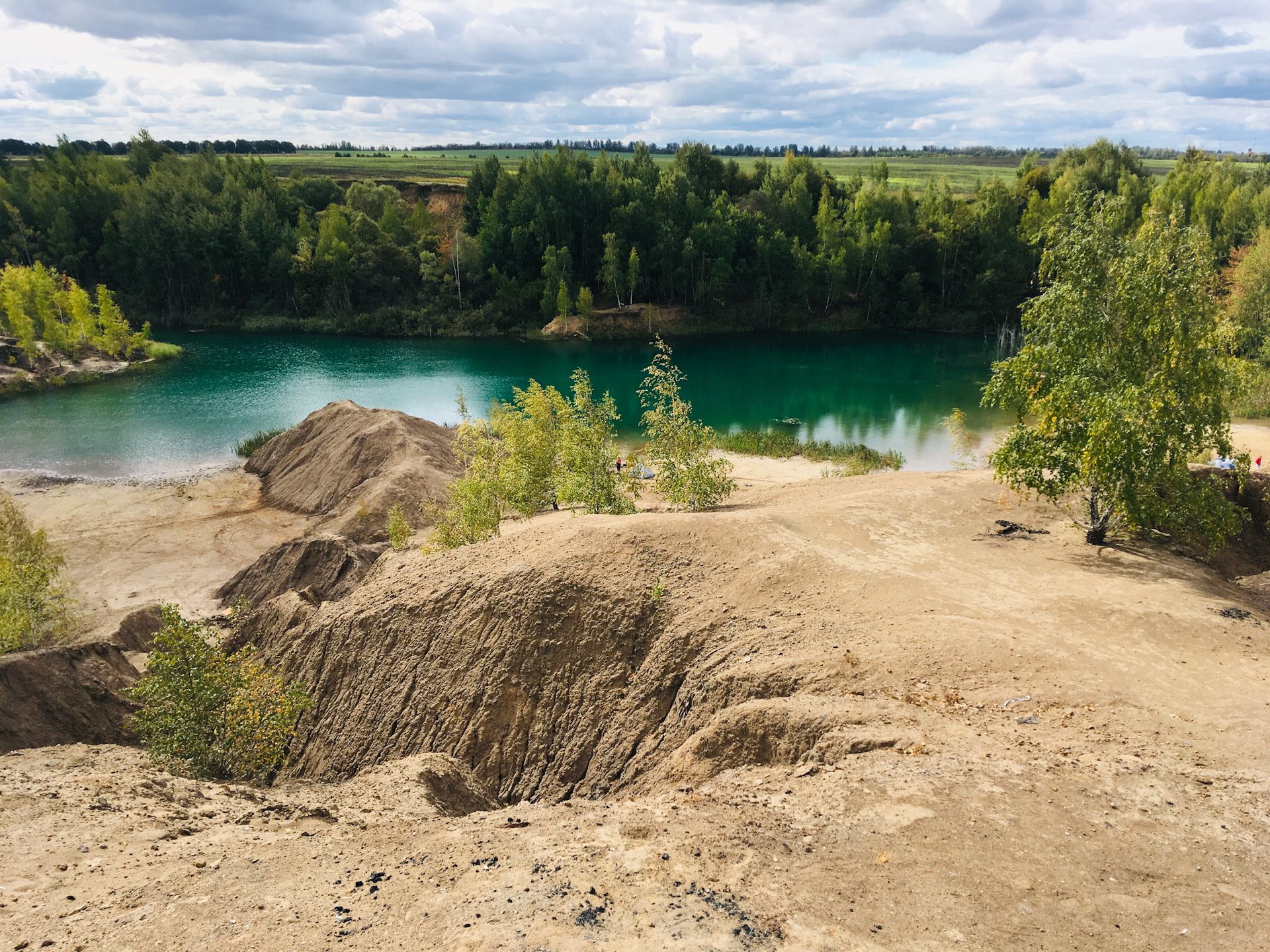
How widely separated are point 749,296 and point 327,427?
61.3 meters

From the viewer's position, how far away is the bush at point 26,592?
2619cm

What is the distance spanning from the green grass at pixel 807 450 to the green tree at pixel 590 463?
1869cm

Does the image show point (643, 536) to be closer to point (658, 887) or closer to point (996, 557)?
point (996, 557)

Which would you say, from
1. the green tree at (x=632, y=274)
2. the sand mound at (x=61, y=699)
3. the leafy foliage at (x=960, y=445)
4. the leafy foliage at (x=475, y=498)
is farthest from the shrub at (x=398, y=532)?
the green tree at (x=632, y=274)

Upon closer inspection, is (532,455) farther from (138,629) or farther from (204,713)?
(138,629)

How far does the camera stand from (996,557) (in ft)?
74.6

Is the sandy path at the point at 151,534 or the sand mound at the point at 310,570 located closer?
the sand mound at the point at 310,570

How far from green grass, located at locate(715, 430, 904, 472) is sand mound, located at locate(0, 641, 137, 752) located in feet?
113

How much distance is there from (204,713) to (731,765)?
44.6ft

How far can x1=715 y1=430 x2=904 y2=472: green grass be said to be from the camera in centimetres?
5072

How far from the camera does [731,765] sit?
52.7ft

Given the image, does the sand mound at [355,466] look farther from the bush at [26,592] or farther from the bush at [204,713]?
the bush at [204,713]

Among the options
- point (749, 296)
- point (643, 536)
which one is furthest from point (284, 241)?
point (643, 536)

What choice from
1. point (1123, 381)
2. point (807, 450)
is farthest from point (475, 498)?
point (807, 450)
